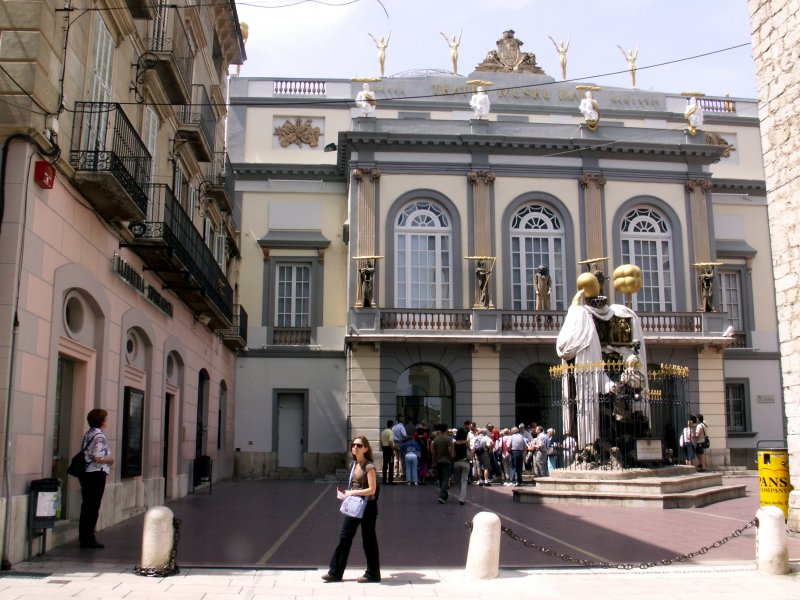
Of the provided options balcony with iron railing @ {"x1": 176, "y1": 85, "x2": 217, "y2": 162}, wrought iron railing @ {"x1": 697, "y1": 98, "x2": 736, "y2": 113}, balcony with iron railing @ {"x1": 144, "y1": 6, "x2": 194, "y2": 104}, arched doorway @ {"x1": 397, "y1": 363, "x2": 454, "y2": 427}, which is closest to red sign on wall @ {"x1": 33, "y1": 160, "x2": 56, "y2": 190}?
balcony with iron railing @ {"x1": 144, "y1": 6, "x2": 194, "y2": 104}

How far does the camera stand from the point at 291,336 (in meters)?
30.3

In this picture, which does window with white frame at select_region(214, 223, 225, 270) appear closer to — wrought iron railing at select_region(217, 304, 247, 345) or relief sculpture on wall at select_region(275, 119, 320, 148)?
wrought iron railing at select_region(217, 304, 247, 345)

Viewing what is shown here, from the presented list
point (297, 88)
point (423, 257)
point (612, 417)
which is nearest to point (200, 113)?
point (423, 257)

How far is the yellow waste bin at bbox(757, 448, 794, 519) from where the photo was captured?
478 inches

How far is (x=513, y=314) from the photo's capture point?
27.7 m

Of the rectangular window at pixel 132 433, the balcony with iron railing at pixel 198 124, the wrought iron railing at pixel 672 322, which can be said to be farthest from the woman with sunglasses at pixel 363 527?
the wrought iron railing at pixel 672 322

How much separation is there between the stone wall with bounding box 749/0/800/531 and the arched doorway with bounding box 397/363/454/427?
16.6m

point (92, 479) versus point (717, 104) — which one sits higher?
point (717, 104)

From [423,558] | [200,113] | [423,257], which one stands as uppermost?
[200,113]

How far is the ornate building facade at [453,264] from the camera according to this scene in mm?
27391

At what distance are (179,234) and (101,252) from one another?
4.24 m

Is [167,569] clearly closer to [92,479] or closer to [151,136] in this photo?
[92,479]

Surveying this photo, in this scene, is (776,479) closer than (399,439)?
Yes

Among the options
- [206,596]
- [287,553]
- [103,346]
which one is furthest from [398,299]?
[206,596]
